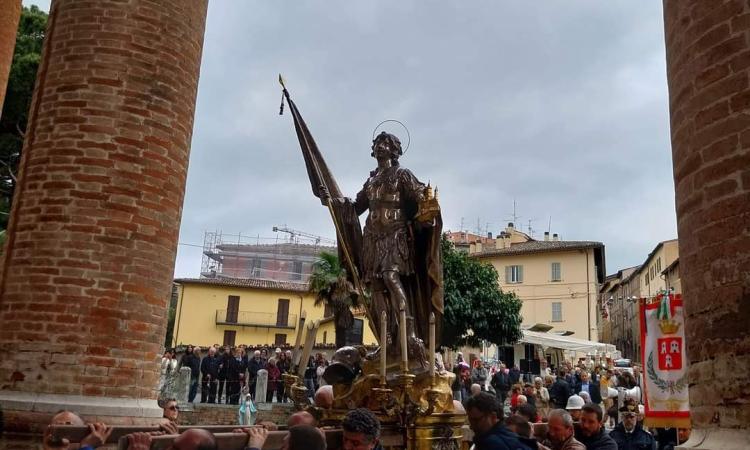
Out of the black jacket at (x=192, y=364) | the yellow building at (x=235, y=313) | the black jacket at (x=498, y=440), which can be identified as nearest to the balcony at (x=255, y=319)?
the yellow building at (x=235, y=313)

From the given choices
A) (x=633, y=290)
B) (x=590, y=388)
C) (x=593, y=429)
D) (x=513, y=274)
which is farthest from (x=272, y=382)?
(x=633, y=290)

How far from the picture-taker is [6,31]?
9.67 meters

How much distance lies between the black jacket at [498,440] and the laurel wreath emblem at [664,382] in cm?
398

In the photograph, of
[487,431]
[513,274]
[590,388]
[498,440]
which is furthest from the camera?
[513,274]

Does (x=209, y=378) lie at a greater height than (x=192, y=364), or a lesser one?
lesser

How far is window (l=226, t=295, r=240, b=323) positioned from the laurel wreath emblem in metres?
39.4

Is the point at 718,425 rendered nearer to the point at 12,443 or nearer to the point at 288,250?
the point at 12,443

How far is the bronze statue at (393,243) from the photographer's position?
621 centimetres

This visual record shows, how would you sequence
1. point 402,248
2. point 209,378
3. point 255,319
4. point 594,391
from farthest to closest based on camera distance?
1. point 255,319
2. point 209,378
3. point 594,391
4. point 402,248

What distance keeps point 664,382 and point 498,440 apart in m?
4.18

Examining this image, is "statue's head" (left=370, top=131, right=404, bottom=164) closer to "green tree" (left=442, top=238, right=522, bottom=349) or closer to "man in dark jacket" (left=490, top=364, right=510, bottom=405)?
"man in dark jacket" (left=490, top=364, right=510, bottom=405)

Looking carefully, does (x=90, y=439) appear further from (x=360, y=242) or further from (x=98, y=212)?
(x=360, y=242)

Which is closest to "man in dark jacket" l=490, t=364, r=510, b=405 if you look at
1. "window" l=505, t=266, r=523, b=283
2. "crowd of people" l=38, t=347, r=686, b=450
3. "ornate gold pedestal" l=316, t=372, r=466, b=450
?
"crowd of people" l=38, t=347, r=686, b=450

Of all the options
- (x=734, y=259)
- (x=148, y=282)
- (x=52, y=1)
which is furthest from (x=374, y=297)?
(x=52, y=1)
